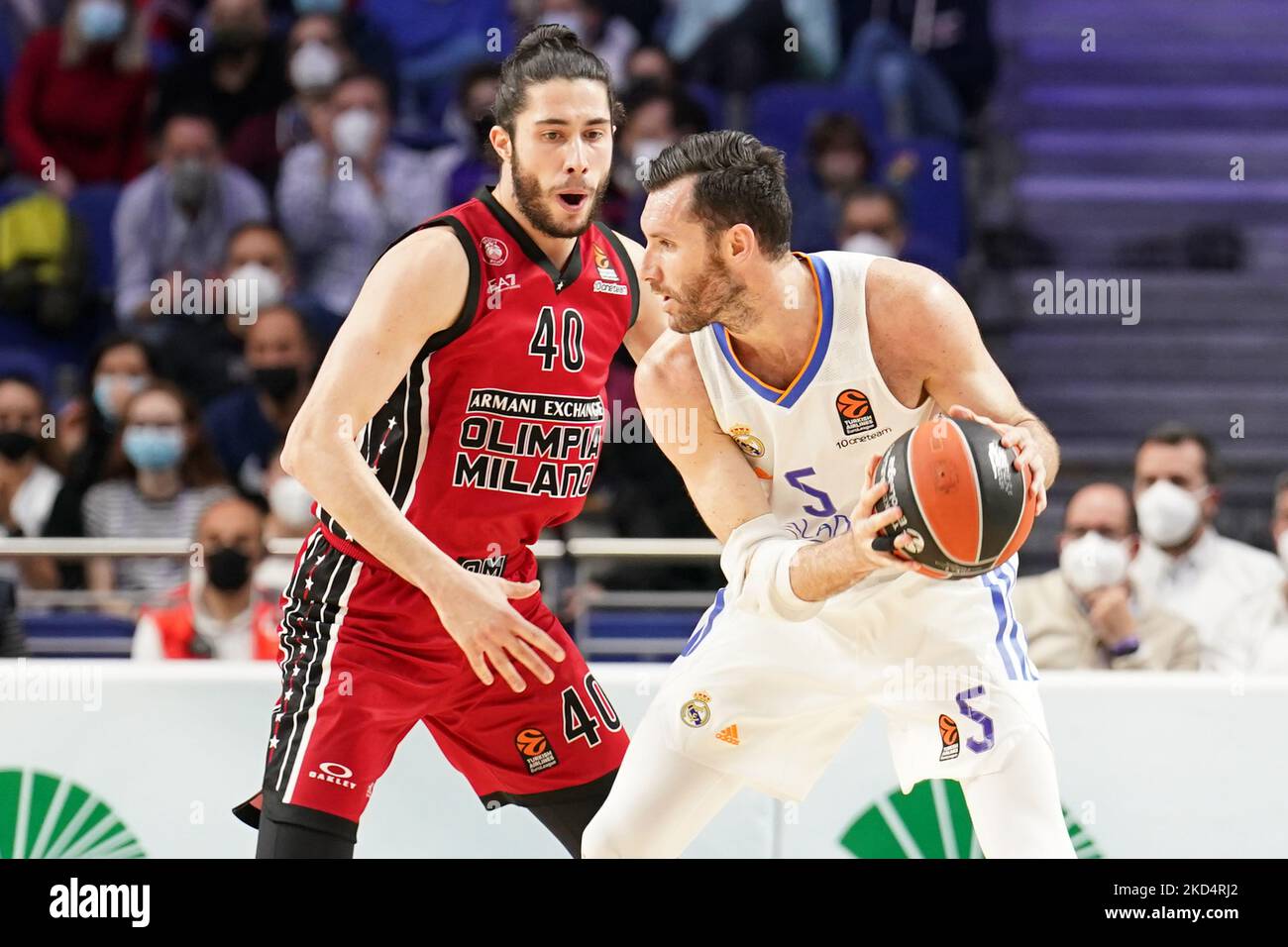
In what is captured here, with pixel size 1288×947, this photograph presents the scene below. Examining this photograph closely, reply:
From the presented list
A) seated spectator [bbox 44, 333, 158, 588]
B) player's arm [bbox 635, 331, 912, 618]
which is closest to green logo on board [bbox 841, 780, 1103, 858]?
player's arm [bbox 635, 331, 912, 618]

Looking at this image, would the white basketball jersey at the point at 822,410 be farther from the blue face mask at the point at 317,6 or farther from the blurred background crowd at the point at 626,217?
the blue face mask at the point at 317,6

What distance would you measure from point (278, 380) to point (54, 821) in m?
2.76

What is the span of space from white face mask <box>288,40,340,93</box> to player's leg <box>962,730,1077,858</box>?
5956 mm

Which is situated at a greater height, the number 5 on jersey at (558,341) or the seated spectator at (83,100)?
the seated spectator at (83,100)

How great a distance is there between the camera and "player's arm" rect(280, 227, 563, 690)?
3348 millimetres

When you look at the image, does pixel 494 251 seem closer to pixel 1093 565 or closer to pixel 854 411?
pixel 854 411

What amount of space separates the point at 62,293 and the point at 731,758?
5.43m

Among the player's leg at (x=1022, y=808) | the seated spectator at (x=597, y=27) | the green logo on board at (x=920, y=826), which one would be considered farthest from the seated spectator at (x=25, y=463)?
the player's leg at (x=1022, y=808)

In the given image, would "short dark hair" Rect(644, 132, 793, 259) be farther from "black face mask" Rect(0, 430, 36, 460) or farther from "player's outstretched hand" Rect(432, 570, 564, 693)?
"black face mask" Rect(0, 430, 36, 460)

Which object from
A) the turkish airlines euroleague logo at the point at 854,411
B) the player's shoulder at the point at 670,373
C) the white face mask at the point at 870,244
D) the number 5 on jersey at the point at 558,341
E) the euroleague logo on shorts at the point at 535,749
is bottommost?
the euroleague logo on shorts at the point at 535,749

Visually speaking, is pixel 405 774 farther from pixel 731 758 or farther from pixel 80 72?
pixel 80 72

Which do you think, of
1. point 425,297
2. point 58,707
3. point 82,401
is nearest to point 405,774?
point 58,707

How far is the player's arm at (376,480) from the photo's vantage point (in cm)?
335

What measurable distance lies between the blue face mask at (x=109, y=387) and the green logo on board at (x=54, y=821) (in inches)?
109
